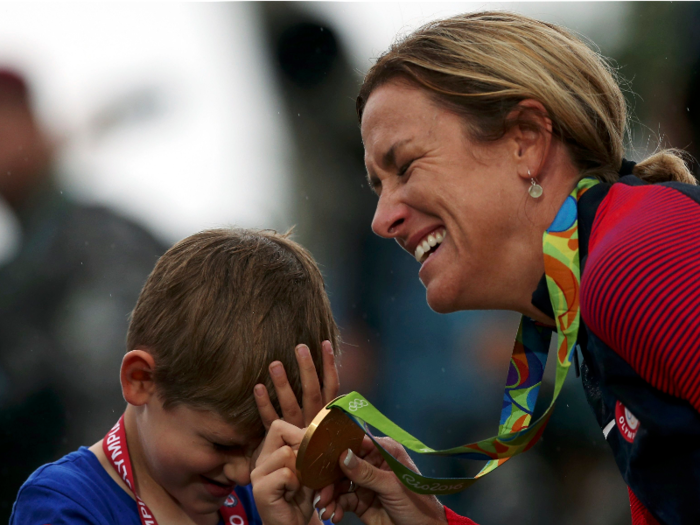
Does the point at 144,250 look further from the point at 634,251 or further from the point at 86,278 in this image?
the point at 634,251

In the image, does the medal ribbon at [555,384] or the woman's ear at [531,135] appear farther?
the woman's ear at [531,135]

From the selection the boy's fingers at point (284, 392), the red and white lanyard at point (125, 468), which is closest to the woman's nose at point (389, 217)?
the boy's fingers at point (284, 392)

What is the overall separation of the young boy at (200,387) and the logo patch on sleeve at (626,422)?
2.50 ft

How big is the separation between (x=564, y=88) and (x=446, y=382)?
6.86 feet

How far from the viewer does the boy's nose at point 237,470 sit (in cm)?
196

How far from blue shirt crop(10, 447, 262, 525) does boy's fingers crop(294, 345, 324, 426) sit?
0.51 metres

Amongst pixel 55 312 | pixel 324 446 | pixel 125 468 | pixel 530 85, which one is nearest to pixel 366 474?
pixel 324 446

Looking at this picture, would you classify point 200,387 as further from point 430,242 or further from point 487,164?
point 487,164

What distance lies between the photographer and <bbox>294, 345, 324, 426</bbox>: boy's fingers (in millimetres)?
1976

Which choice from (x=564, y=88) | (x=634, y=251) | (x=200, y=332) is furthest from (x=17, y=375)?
(x=634, y=251)

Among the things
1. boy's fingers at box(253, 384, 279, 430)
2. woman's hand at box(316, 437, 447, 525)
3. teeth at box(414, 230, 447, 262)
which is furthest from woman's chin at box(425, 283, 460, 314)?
boy's fingers at box(253, 384, 279, 430)

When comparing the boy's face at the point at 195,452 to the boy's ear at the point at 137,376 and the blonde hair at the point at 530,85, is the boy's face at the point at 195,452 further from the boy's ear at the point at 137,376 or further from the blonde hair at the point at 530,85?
the blonde hair at the point at 530,85

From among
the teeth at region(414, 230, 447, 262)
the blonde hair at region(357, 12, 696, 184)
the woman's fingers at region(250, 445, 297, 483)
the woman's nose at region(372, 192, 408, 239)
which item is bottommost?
the woman's fingers at region(250, 445, 297, 483)

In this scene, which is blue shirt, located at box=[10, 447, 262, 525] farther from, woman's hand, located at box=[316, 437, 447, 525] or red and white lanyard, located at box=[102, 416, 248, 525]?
woman's hand, located at box=[316, 437, 447, 525]
